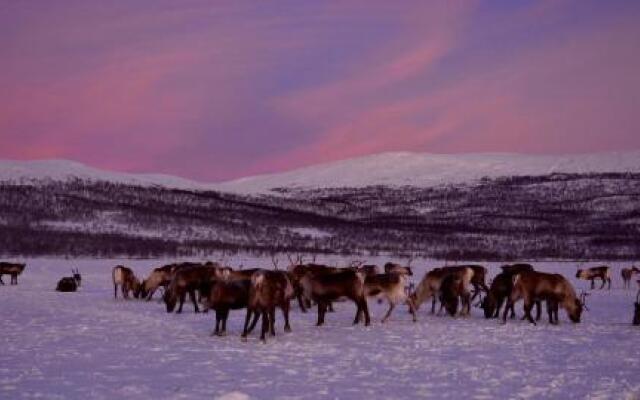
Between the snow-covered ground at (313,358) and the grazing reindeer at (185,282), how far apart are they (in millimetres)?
617

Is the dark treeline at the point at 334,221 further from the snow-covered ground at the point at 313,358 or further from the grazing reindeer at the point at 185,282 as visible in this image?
the snow-covered ground at the point at 313,358

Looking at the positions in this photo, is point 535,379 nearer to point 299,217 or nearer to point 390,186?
point 299,217

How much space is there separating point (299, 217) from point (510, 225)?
31.7 m

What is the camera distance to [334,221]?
111 meters

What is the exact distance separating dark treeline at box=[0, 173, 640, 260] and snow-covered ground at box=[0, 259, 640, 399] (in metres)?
46.0

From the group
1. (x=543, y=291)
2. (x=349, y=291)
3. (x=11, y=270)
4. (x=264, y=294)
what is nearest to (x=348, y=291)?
(x=349, y=291)

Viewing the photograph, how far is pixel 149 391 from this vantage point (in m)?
9.29

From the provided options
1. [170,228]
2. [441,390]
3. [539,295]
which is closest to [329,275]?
[539,295]

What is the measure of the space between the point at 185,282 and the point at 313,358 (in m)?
8.71

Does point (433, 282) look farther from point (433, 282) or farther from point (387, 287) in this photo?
point (387, 287)

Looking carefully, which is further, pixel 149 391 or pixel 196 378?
pixel 196 378

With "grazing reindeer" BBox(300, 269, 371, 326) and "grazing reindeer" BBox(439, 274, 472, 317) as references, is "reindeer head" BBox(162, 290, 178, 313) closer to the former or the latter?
"grazing reindeer" BBox(300, 269, 371, 326)

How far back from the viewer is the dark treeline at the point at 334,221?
2872 inches

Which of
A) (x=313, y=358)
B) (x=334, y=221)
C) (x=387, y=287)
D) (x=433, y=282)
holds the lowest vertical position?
(x=313, y=358)
